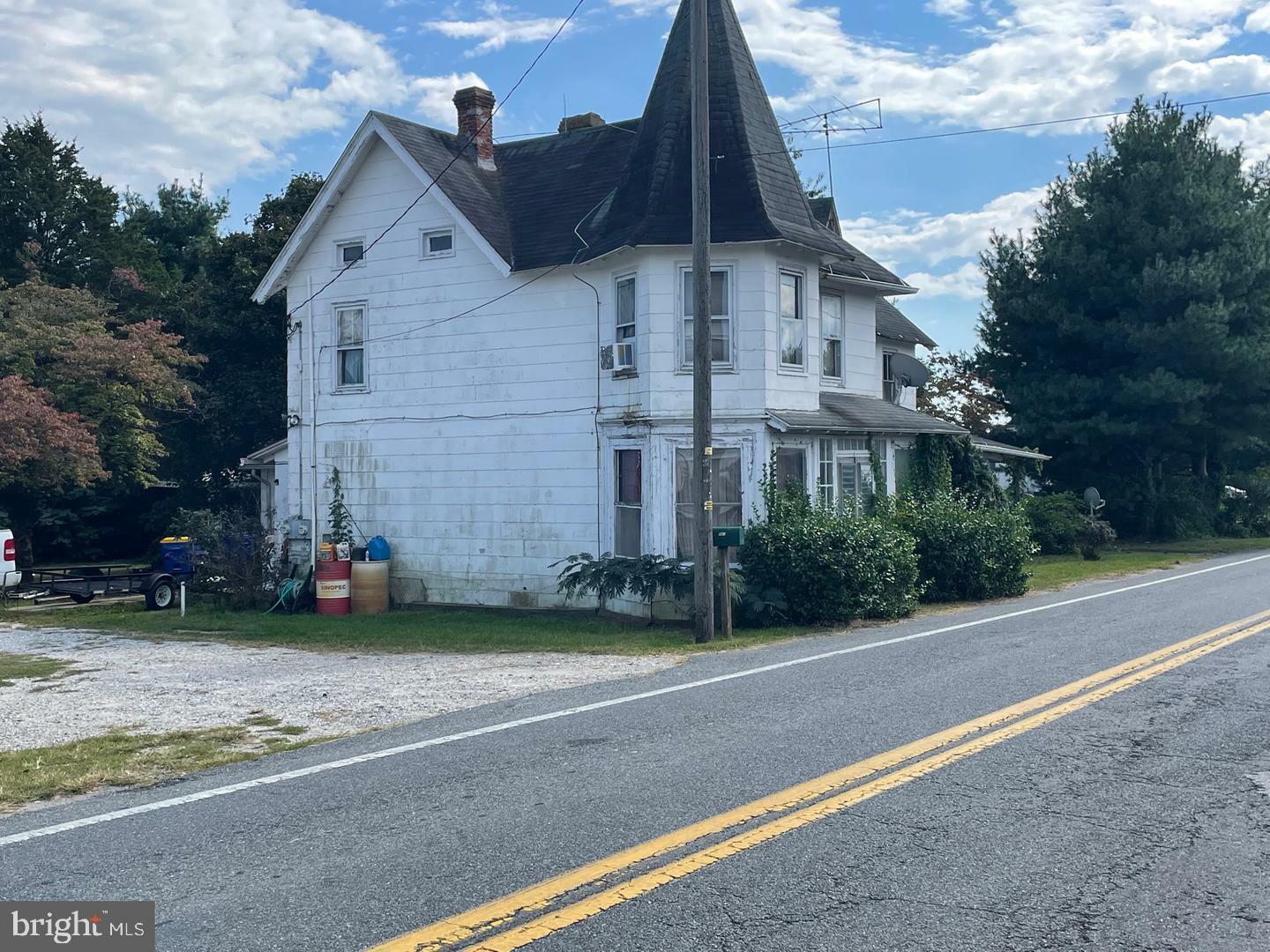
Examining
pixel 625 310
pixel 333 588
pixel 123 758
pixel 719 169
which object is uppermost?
pixel 719 169

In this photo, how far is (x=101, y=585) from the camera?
75.9 feet

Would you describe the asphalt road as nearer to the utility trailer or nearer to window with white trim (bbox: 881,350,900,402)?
the utility trailer

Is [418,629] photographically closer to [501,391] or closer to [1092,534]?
[501,391]

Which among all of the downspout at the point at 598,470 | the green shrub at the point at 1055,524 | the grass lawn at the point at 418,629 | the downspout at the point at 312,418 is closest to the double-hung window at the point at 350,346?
the downspout at the point at 312,418

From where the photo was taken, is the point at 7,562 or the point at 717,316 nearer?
the point at 717,316

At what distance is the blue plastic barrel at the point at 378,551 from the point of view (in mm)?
21578

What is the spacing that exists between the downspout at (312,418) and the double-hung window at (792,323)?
9647mm

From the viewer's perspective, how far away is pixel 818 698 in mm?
9656

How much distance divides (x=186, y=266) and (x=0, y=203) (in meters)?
10.1

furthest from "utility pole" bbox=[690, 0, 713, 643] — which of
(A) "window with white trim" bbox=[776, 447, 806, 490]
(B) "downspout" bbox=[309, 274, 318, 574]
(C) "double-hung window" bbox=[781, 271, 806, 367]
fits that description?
(B) "downspout" bbox=[309, 274, 318, 574]

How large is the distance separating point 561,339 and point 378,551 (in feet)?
18.3

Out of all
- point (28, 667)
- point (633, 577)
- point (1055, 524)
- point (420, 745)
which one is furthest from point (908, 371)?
point (420, 745)

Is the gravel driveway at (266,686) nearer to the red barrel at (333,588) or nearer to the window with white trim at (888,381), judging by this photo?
the red barrel at (333,588)

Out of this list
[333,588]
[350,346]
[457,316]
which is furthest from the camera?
[350,346]
